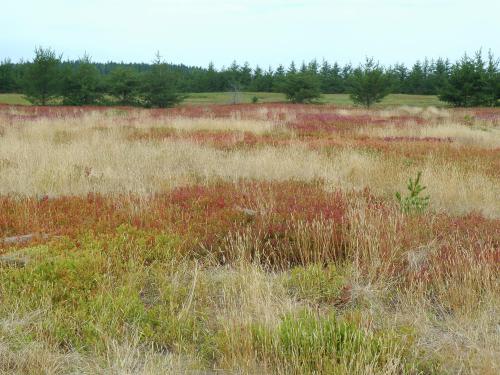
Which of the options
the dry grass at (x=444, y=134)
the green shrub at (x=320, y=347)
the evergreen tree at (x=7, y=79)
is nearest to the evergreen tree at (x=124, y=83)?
the dry grass at (x=444, y=134)

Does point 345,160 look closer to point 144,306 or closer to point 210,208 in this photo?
point 210,208

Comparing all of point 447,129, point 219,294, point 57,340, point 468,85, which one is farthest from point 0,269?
point 468,85

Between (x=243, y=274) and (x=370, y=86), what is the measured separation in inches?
1584

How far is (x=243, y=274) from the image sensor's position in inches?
162

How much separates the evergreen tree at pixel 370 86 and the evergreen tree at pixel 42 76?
84.5 feet

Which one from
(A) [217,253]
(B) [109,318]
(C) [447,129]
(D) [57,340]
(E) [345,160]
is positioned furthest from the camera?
(C) [447,129]

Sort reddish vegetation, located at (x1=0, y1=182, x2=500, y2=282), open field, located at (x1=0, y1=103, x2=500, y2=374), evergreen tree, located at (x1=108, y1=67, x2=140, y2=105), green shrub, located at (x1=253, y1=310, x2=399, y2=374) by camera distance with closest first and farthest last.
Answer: green shrub, located at (x1=253, y1=310, x2=399, y2=374)
open field, located at (x1=0, y1=103, x2=500, y2=374)
reddish vegetation, located at (x1=0, y1=182, x2=500, y2=282)
evergreen tree, located at (x1=108, y1=67, x2=140, y2=105)

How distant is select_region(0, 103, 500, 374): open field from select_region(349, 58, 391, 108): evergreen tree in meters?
34.4

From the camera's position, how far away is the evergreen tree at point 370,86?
41125 mm

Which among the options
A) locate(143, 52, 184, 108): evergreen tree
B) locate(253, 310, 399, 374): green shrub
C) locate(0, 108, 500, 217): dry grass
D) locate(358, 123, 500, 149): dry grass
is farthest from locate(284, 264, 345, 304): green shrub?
locate(143, 52, 184, 108): evergreen tree

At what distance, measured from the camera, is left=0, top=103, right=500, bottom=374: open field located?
9.83 ft

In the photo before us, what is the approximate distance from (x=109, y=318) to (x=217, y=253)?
5.63 ft

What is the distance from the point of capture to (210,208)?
242 inches

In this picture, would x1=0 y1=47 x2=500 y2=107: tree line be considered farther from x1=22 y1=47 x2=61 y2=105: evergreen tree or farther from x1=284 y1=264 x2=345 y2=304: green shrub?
x1=284 y1=264 x2=345 y2=304: green shrub
